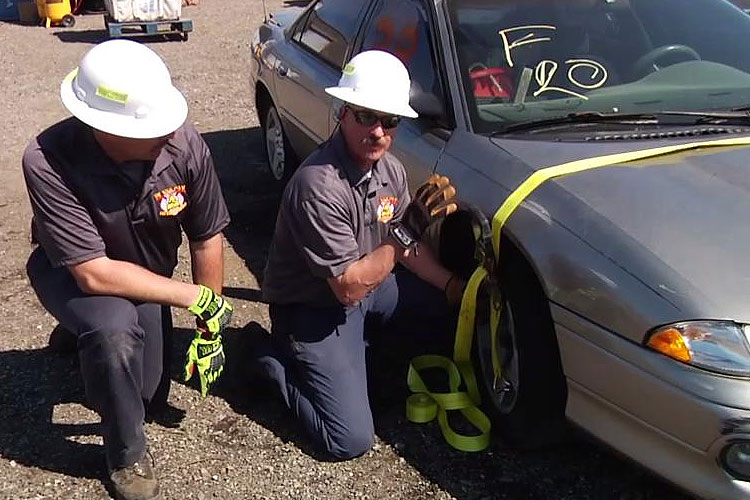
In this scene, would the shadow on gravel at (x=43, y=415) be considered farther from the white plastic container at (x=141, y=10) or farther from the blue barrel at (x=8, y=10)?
the blue barrel at (x=8, y=10)

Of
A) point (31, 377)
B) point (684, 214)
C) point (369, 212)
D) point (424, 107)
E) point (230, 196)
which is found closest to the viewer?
point (684, 214)

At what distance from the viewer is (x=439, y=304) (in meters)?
3.71

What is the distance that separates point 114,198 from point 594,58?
1.81 meters

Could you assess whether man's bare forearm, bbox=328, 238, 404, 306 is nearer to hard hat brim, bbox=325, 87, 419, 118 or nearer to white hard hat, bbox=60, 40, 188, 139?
hard hat brim, bbox=325, 87, 419, 118

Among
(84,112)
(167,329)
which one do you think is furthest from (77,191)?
(167,329)

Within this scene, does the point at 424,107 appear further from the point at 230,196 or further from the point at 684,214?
the point at 230,196

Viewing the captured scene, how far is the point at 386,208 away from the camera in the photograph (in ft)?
10.9

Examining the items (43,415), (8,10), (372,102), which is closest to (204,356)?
(43,415)

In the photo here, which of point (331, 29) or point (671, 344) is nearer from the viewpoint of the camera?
point (671, 344)

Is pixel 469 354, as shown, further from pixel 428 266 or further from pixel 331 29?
pixel 331 29

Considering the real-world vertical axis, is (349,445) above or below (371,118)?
below

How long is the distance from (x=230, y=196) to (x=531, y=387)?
11.0 ft

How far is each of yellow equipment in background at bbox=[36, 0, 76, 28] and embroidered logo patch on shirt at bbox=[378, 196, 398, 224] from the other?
1149cm

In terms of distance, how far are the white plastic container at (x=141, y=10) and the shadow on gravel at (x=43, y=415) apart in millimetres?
8454
